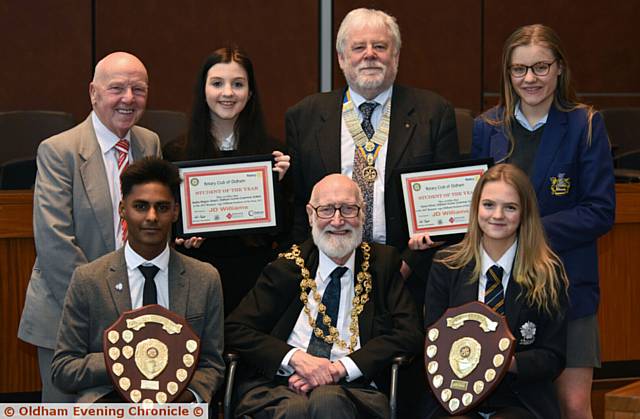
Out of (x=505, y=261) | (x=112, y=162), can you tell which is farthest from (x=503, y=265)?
(x=112, y=162)

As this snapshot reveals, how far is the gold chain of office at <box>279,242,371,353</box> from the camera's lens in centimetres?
383

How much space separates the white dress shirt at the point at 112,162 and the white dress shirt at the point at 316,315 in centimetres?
75

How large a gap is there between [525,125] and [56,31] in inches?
178

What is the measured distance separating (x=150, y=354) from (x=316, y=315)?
29.1 inches

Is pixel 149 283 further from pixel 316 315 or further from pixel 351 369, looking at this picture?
pixel 351 369

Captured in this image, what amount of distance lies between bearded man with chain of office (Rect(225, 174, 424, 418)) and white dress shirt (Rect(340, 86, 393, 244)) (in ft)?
0.46

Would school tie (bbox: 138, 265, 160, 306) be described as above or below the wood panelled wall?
below

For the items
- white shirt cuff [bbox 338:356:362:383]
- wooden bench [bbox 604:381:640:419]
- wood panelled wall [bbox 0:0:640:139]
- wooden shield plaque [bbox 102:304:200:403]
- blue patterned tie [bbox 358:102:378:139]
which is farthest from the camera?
wood panelled wall [bbox 0:0:640:139]

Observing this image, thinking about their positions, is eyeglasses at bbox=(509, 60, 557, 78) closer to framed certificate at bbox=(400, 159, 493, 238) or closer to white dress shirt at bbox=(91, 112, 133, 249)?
framed certificate at bbox=(400, 159, 493, 238)

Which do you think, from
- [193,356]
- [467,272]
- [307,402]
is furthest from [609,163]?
[193,356]

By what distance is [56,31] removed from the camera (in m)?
7.47

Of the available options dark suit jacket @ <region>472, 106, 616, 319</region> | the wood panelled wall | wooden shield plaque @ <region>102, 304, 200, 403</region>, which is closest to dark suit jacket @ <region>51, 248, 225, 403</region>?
wooden shield plaque @ <region>102, 304, 200, 403</region>

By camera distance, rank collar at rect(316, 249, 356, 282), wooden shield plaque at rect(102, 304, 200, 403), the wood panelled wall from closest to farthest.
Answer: wooden shield plaque at rect(102, 304, 200, 403)
collar at rect(316, 249, 356, 282)
the wood panelled wall

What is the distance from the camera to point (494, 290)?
147 inches
